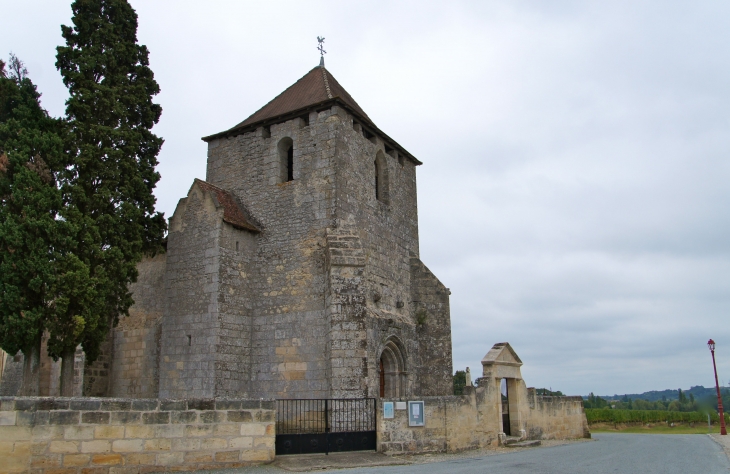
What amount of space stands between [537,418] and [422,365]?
13.1ft

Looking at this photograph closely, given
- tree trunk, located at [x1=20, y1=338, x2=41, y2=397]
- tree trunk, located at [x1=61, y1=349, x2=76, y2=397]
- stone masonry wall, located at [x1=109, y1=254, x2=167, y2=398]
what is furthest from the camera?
stone masonry wall, located at [x1=109, y1=254, x2=167, y2=398]

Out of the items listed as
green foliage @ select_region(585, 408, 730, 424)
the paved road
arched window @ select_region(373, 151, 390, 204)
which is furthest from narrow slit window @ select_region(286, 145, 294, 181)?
green foliage @ select_region(585, 408, 730, 424)

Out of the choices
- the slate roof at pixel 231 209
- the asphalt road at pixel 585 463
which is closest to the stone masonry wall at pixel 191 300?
the slate roof at pixel 231 209

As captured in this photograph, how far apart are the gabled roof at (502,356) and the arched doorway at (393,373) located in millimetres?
2253

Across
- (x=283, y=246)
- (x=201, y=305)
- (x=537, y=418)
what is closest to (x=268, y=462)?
(x=201, y=305)

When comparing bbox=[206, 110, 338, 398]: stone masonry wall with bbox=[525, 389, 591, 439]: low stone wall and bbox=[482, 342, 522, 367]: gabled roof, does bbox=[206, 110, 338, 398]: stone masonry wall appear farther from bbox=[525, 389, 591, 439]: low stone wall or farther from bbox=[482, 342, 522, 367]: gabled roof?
bbox=[525, 389, 591, 439]: low stone wall

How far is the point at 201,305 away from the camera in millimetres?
15109

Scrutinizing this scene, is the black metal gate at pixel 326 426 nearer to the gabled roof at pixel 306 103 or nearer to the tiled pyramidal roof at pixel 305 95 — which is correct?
the gabled roof at pixel 306 103

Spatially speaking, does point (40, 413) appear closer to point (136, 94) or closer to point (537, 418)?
point (136, 94)

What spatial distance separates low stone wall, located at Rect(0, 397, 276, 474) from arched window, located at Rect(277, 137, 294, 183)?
27.3ft

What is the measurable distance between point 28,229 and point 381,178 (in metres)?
9.88

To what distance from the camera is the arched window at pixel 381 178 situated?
18344 mm

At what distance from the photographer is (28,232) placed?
13148mm

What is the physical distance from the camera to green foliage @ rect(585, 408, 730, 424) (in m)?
38.0
